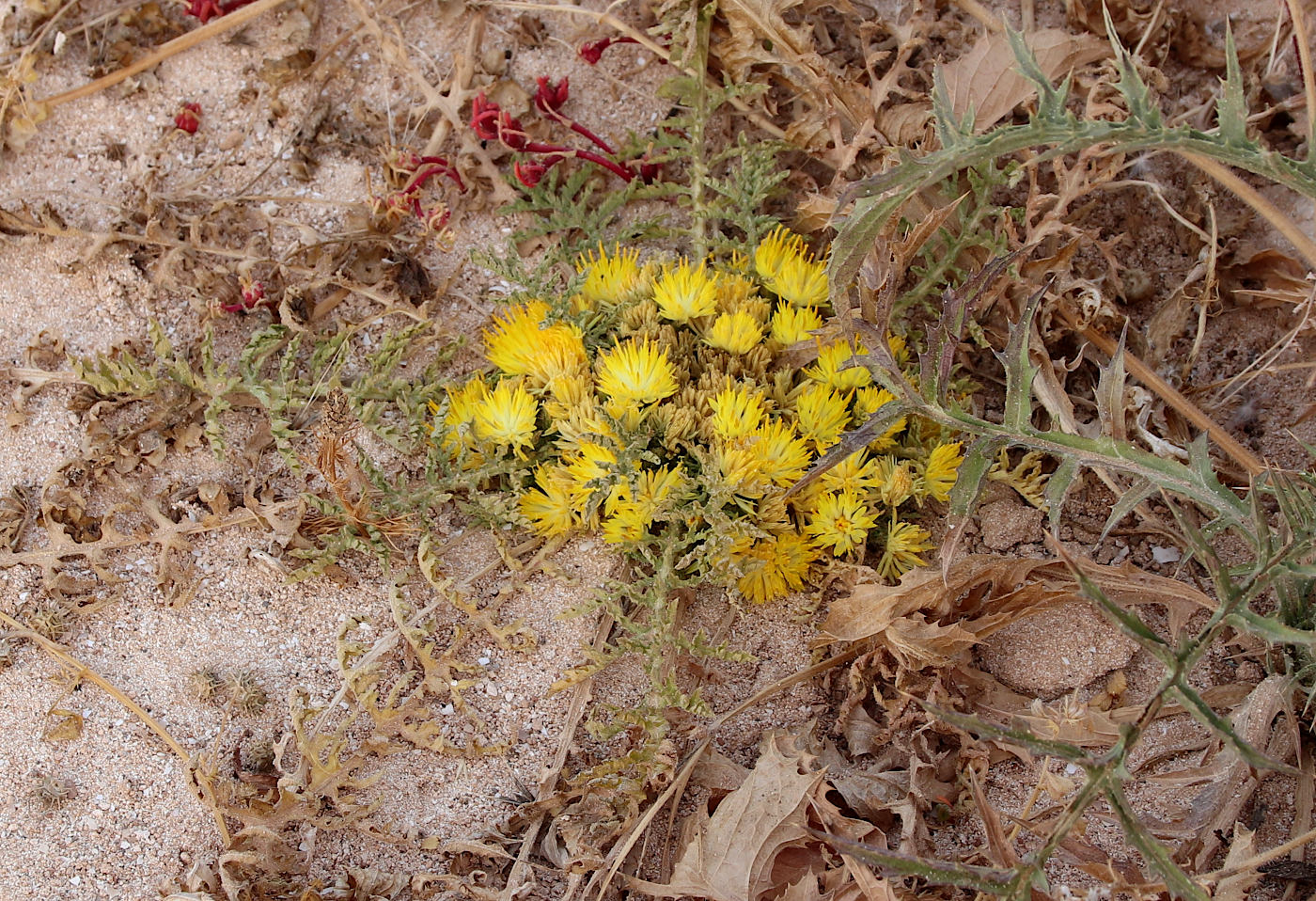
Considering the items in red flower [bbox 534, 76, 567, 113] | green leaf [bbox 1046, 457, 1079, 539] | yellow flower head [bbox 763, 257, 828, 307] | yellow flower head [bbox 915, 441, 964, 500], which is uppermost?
red flower [bbox 534, 76, 567, 113]

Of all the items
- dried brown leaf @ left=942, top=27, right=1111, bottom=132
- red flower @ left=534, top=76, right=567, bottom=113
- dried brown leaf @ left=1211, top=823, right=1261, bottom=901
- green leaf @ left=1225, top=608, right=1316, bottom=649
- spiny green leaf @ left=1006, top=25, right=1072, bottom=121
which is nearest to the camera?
green leaf @ left=1225, top=608, right=1316, bottom=649

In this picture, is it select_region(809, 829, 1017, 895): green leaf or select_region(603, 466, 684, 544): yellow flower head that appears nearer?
select_region(809, 829, 1017, 895): green leaf

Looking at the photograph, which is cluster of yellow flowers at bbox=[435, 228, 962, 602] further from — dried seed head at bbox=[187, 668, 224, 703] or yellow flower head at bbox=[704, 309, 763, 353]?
dried seed head at bbox=[187, 668, 224, 703]

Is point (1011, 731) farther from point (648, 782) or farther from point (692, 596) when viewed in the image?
point (692, 596)

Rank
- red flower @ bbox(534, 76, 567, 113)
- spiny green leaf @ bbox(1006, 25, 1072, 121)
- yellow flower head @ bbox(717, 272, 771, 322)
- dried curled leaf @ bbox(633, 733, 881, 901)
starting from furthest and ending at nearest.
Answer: red flower @ bbox(534, 76, 567, 113)
yellow flower head @ bbox(717, 272, 771, 322)
dried curled leaf @ bbox(633, 733, 881, 901)
spiny green leaf @ bbox(1006, 25, 1072, 121)

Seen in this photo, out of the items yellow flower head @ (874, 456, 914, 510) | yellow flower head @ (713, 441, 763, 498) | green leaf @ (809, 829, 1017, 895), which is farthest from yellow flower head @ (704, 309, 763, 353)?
green leaf @ (809, 829, 1017, 895)

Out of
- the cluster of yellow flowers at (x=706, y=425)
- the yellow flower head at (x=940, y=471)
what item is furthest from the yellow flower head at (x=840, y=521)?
the yellow flower head at (x=940, y=471)

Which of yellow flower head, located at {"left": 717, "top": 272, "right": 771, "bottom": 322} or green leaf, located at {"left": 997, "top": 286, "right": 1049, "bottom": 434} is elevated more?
yellow flower head, located at {"left": 717, "top": 272, "right": 771, "bottom": 322}

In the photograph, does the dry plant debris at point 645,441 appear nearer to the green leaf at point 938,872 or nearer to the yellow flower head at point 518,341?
the yellow flower head at point 518,341

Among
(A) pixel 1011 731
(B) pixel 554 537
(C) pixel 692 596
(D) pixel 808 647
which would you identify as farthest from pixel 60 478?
(A) pixel 1011 731
